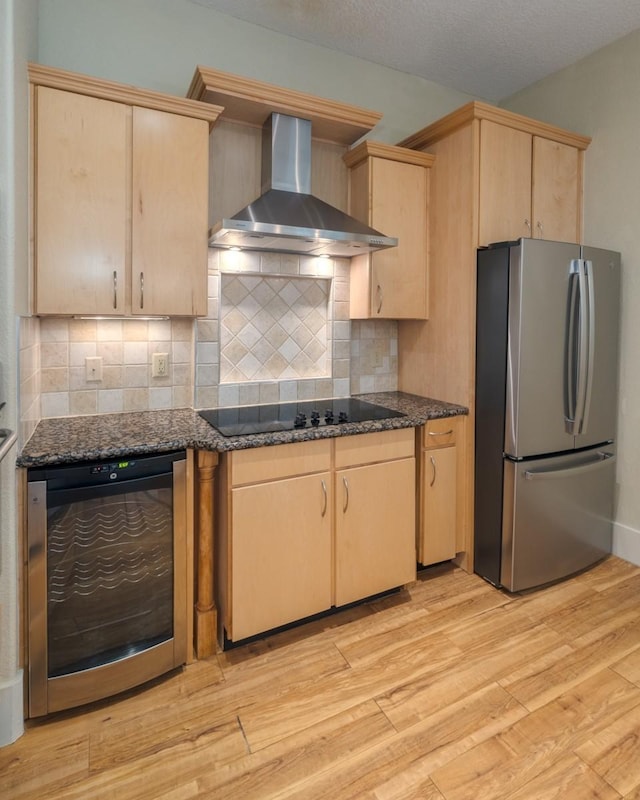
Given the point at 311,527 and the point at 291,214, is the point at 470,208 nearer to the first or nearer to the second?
the point at 291,214

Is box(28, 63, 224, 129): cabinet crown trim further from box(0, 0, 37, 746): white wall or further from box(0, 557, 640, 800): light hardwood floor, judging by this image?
box(0, 557, 640, 800): light hardwood floor

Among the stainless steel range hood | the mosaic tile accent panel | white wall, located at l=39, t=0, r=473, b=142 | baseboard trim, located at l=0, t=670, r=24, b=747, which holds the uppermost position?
white wall, located at l=39, t=0, r=473, b=142

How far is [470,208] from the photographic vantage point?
2504 millimetres

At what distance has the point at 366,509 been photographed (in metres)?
2.22

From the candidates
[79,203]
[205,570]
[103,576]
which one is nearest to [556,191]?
[79,203]

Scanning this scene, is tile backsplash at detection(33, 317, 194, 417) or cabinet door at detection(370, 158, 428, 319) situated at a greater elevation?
cabinet door at detection(370, 158, 428, 319)

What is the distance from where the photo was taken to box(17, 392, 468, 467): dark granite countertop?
1.64 meters

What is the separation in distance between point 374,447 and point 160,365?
1129 mm

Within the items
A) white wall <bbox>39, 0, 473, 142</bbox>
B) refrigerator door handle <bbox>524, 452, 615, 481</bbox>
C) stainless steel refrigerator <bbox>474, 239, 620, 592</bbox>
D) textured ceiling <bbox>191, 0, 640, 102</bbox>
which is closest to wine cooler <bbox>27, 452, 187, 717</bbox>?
stainless steel refrigerator <bbox>474, 239, 620, 592</bbox>

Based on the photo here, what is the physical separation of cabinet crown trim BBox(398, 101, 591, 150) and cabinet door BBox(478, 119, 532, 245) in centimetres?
4

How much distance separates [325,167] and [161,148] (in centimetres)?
107

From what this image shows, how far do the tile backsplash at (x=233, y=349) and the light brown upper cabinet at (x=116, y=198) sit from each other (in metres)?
0.29

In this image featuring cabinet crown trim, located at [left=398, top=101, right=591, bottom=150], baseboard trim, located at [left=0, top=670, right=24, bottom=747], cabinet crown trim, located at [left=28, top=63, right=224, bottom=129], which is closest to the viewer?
baseboard trim, located at [left=0, top=670, right=24, bottom=747]

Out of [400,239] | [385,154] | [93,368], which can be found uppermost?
[385,154]
